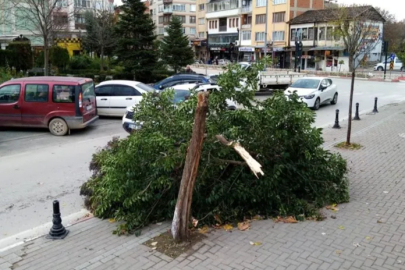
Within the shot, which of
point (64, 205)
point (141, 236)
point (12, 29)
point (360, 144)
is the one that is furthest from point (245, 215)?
point (12, 29)

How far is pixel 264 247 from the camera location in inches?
204

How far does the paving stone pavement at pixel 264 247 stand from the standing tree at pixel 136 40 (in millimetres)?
22547

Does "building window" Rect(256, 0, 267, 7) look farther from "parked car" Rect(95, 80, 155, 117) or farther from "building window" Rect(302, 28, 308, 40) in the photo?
"parked car" Rect(95, 80, 155, 117)

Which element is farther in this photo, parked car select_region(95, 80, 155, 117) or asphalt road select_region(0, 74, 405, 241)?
parked car select_region(95, 80, 155, 117)

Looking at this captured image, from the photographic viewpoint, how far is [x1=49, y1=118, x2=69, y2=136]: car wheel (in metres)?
12.8

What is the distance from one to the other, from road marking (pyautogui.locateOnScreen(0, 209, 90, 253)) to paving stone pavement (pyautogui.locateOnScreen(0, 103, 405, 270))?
151 mm

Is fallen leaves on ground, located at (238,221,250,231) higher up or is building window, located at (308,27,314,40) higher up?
building window, located at (308,27,314,40)

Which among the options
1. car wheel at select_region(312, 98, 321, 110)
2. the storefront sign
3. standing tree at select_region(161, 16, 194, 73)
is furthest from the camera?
the storefront sign

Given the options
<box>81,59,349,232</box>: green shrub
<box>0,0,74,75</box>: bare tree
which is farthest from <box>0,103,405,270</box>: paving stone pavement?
<box>0,0,74,75</box>: bare tree

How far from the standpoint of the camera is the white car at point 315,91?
1950 centimetres

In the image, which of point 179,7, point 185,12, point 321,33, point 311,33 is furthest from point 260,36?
point 179,7

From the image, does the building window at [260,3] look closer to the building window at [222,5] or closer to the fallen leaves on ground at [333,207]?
the building window at [222,5]

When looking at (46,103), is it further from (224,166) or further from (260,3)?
(260,3)

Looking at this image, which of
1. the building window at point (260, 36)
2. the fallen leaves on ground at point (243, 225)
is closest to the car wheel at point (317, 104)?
the fallen leaves on ground at point (243, 225)
